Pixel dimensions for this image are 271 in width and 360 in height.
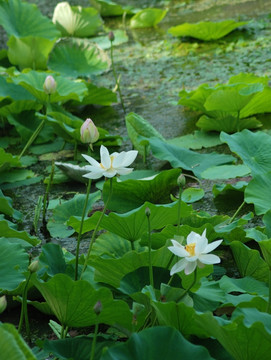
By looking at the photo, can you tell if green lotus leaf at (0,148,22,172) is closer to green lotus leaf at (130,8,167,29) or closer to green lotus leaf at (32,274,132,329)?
green lotus leaf at (32,274,132,329)

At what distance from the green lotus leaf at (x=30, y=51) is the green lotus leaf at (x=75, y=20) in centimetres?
76

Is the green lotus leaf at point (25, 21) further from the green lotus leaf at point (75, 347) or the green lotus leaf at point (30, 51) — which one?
the green lotus leaf at point (75, 347)

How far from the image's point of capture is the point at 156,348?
1.13m

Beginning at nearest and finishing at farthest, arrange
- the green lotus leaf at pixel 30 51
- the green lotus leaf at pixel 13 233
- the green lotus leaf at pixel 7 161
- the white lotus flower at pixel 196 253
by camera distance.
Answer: the white lotus flower at pixel 196 253 < the green lotus leaf at pixel 13 233 < the green lotus leaf at pixel 7 161 < the green lotus leaf at pixel 30 51

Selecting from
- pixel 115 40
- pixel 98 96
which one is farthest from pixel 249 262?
pixel 115 40

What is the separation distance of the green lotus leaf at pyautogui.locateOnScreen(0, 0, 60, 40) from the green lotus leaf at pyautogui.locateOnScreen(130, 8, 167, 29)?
0.85 m

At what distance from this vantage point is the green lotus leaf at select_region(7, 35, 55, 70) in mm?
3293

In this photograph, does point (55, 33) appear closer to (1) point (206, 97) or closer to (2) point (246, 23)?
(2) point (246, 23)

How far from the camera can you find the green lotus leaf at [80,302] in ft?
4.14

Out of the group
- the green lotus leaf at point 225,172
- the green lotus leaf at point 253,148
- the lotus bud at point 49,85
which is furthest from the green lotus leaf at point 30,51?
the green lotus leaf at point 253,148

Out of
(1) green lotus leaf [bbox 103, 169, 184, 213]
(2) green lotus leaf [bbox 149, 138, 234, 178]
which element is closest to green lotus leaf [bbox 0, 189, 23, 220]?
(1) green lotus leaf [bbox 103, 169, 184, 213]

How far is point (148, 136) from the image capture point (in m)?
2.37

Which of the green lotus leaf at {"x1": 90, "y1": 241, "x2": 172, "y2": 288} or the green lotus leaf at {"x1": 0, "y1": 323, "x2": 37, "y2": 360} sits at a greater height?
the green lotus leaf at {"x1": 0, "y1": 323, "x2": 37, "y2": 360}

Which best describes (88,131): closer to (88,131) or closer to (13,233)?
(88,131)
